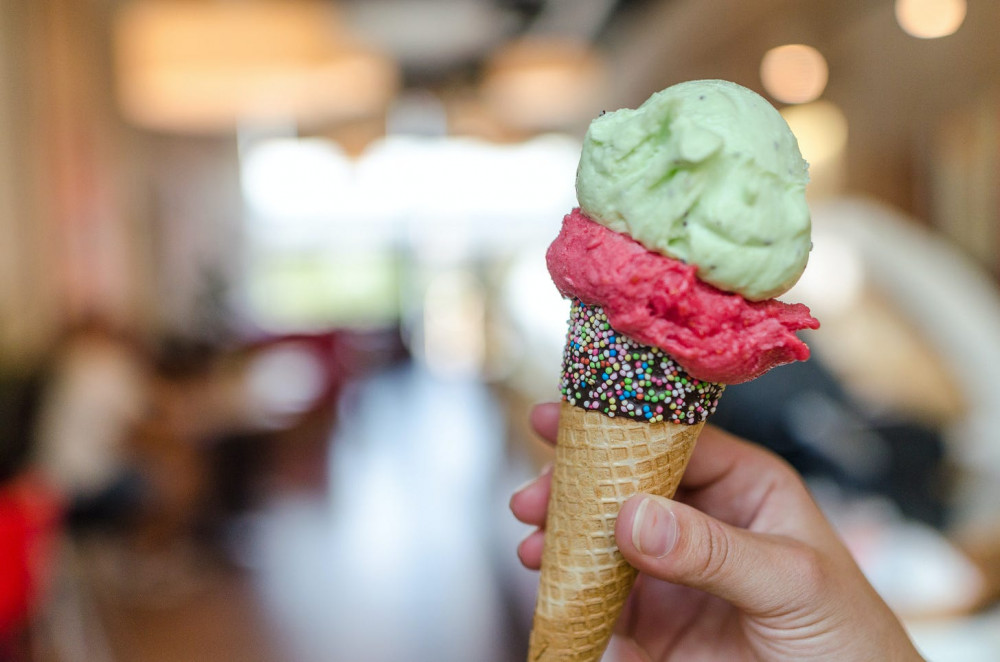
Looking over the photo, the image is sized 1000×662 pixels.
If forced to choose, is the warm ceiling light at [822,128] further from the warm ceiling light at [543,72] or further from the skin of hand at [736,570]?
the warm ceiling light at [543,72]

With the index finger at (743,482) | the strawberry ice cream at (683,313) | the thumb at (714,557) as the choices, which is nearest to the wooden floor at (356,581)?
the index finger at (743,482)

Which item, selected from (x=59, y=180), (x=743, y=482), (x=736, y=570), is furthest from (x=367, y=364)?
(x=736, y=570)

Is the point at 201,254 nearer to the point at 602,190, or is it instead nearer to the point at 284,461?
the point at 284,461

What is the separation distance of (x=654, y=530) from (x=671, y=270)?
0.32m

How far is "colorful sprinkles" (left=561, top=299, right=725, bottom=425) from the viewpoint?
1.01 metres

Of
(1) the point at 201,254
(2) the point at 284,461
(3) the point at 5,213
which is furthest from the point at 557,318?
(1) the point at 201,254

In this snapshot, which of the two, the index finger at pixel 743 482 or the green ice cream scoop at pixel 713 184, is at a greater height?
the green ice cream scoop at pixel 713 184

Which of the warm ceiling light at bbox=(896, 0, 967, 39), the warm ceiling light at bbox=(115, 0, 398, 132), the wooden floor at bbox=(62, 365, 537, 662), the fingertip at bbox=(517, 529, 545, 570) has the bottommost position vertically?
the wooden floor at bbox=(62, 365, 537, 662)

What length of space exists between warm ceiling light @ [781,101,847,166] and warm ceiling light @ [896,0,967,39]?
2.23 feet

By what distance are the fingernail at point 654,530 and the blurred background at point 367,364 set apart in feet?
3.66

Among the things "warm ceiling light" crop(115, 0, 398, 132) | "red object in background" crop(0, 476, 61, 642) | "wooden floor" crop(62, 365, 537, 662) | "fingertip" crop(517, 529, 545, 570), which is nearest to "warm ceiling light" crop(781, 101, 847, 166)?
"wooden floor" crop(62, 365, 537, 662)

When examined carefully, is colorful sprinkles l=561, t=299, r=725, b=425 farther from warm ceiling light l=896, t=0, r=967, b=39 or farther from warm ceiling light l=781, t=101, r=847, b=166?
warm ceiling light l=781, t=101, r=847, b=166

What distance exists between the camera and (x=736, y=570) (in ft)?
3.23

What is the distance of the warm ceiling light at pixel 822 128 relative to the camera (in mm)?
3115
